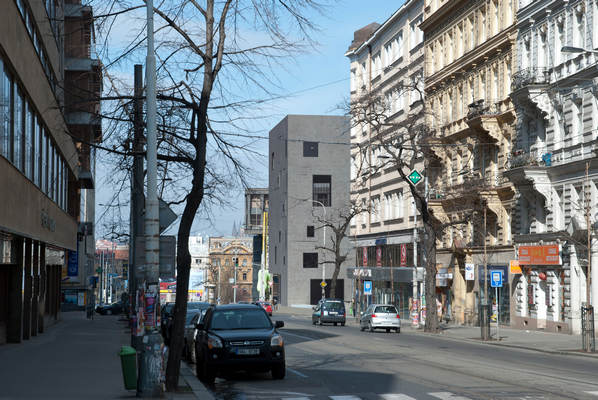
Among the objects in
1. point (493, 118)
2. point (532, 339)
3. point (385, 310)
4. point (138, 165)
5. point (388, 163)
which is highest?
point (493, 118)

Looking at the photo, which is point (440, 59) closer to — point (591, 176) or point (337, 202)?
point (591, 176)

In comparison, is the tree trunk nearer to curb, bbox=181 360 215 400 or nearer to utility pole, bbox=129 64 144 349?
utility pole, bbox=129 64 144 349

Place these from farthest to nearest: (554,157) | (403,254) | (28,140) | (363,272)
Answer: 1. (363,272)
2. (403,254)
3. (554,157)
4. (28,140)

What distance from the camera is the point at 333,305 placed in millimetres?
56688

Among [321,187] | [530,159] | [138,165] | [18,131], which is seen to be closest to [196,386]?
[138,165]

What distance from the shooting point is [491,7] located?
5006cm

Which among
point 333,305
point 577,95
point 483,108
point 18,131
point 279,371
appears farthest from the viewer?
point 333,305

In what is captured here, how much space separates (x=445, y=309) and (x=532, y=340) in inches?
847

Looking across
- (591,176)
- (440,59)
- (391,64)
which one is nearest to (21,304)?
(591,176)

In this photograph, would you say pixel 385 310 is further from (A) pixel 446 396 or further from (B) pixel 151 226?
(B) pixel 151 226

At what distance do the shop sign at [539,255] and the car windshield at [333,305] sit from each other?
1457cm

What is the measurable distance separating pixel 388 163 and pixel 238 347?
46463 mm

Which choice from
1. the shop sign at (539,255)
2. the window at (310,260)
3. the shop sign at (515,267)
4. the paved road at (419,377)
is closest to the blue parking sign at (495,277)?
the shop sign at (539,255)

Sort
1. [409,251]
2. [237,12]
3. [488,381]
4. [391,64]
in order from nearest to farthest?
[237,12]
[488,381]
[409,251]
[391,64]
